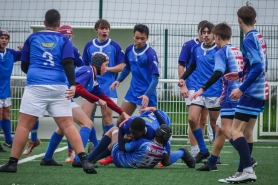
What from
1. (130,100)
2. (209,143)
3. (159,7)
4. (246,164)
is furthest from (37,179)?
(159,7)

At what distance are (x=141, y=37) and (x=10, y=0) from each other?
5958 millimetres

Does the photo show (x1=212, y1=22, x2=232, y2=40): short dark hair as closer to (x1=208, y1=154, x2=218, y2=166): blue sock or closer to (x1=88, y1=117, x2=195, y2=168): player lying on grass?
(x1=88, y1=117, x2=195, y2=168): player lying on grass

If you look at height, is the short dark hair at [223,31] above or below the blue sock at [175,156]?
above

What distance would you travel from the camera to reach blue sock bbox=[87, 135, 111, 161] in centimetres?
958

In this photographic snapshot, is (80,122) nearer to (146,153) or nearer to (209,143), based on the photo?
(146,153)

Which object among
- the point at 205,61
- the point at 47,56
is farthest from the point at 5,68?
the point at 47,56

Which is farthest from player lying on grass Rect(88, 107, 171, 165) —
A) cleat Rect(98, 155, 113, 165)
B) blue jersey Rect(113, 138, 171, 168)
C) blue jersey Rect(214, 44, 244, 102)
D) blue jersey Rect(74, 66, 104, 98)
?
blue jersey Rect(214, 44, 244, 102)

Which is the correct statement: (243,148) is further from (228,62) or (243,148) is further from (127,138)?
(127,138)

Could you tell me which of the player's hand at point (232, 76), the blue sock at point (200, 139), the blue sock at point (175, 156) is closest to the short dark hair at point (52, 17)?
the player's hand at point (232, 76)

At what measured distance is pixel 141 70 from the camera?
428 inches

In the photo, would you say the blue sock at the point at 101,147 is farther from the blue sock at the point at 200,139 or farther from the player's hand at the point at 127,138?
the blue sock at the point at 200,139

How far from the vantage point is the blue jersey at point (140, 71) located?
35.3 ft

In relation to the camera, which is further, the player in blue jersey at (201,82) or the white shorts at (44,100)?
the player in blue jersey at (201,82)

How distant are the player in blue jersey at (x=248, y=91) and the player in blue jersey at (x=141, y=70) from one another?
8.94 ft
